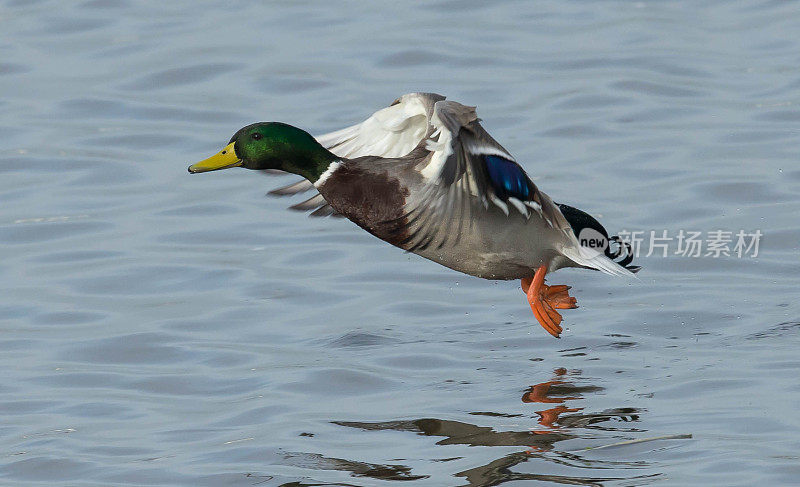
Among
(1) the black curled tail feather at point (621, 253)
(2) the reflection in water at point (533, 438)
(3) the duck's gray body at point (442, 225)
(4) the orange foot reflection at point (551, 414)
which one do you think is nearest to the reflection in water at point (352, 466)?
(2) the reflection in water at point (533, 438)

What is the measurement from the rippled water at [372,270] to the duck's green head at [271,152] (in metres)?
1.09

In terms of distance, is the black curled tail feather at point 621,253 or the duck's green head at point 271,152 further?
the black curled tail feather at point 621,253

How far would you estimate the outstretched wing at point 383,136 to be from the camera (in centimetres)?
814

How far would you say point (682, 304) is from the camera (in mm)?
9109

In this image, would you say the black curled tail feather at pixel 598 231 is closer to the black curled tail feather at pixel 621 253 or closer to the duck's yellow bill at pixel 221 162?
the black curled tail feather at pixel 621 253

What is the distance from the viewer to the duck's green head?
7734 millimetres

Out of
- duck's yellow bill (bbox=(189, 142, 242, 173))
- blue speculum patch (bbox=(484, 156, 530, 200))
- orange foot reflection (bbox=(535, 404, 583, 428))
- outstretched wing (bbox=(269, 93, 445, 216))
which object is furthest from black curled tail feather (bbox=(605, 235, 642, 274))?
duck's yellow bill (bbox=(189, 142, 242, 173))

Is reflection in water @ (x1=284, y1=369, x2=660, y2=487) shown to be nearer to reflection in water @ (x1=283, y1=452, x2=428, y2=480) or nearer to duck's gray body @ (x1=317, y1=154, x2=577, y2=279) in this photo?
reflection in water @ (x1=283, y1=452, x2=428, y2=480)

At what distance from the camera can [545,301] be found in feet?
26.8

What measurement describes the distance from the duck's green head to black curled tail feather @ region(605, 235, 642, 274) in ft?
5.51

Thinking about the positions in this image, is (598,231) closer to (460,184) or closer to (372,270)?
(460,184)

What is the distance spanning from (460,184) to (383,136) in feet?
4.07

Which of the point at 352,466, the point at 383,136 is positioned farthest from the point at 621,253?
the point at 352,466

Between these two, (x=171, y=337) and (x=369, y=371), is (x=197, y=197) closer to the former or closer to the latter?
(x=171, y=337)
